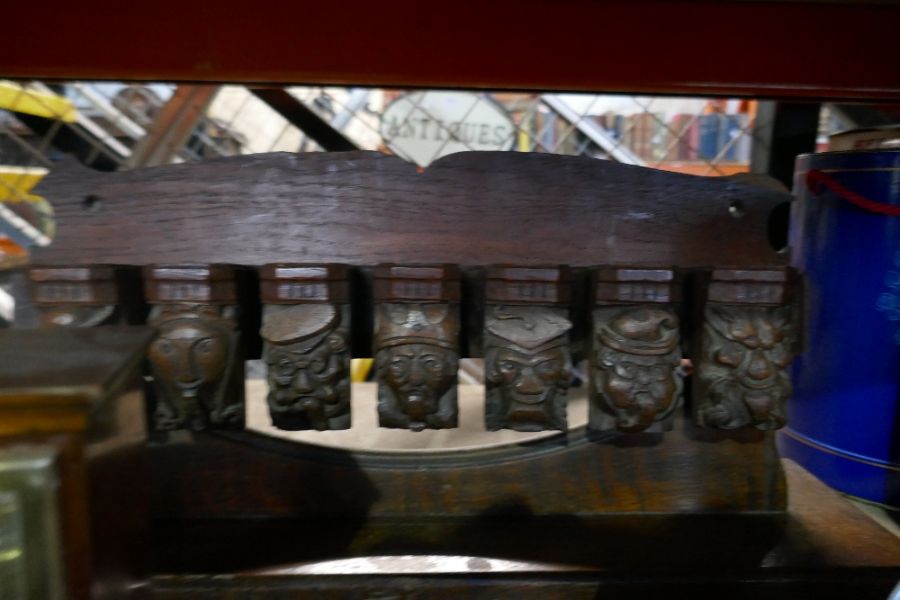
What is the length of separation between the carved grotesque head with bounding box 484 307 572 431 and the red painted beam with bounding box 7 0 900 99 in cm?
27

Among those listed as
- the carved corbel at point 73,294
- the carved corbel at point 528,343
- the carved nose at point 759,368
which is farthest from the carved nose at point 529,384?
the carved corbel at point 73,294

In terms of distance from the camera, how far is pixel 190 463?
0.73 meters

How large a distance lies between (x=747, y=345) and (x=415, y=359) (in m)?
0.33

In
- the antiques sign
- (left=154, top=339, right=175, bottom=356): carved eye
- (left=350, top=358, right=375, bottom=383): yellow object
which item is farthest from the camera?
(left=350, top=358, right=375, bottom=383): yellow object

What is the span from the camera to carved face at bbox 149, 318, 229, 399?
599mm

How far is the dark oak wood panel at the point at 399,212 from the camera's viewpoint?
0.66m

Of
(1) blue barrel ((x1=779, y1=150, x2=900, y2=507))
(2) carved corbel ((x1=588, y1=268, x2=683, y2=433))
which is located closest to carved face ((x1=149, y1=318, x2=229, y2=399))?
(2) carved corbel ((x1=588, y1=268, x2=683, y2=433))

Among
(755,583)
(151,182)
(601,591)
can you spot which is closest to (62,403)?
(151,182)

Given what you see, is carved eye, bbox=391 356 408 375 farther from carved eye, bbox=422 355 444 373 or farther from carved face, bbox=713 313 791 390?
carved face, bbox=713 313 791 390

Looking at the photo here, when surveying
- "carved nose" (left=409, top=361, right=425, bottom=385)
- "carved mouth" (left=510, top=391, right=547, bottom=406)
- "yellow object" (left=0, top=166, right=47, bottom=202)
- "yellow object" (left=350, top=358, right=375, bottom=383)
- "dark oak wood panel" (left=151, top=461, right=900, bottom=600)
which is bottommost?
"dark oak wood panel" (left=151, top=461, right=900, bottom=600)

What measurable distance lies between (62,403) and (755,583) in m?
0.65

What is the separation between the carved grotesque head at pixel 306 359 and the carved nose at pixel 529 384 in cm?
18

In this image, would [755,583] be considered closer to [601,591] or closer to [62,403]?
[601,591]

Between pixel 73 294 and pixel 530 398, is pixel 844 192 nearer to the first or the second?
pixel 530 398
